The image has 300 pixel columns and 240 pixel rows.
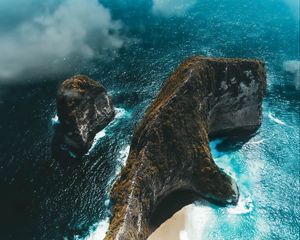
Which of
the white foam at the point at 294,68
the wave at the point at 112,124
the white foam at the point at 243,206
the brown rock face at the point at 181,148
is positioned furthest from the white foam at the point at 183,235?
the white foam at the point at 294,68

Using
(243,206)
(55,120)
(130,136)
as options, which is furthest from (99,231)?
(55,120)

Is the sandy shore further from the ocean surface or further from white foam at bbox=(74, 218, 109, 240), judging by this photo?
white foam at bbox=(74, 218, 109, 240)

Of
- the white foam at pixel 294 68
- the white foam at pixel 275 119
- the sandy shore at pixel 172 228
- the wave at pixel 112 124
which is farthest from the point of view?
the white foam at pixel 294 68

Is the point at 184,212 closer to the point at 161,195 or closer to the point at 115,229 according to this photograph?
the point at 161,195

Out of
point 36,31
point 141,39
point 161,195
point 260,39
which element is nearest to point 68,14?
point 36,31

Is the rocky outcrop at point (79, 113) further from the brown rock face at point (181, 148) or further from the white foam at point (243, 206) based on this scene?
the white foam at point (243, 206)
